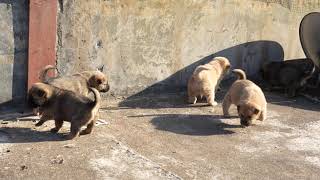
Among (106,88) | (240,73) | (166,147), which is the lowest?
(166,147)

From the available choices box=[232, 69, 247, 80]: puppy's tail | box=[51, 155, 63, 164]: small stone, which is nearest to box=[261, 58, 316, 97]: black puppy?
box=[232, 69, 247, 80]: puppy's tail

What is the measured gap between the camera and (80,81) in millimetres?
8516

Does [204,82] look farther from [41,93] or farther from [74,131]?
[41,93]

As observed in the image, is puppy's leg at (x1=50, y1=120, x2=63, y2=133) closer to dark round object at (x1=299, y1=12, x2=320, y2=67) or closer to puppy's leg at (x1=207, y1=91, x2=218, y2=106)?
puppy's leg at (x1=207, y1=91, x2=218, y2=106)

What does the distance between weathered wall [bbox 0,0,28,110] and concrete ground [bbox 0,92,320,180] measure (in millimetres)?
483

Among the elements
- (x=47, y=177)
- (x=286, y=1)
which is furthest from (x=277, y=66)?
(x=47, y=177)

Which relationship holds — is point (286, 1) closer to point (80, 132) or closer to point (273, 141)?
point (273, 141)

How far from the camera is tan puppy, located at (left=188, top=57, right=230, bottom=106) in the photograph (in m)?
9.51

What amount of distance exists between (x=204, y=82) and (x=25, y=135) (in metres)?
3.27

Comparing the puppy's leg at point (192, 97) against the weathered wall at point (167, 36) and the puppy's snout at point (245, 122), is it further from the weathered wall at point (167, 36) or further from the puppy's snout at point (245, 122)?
the puppy's snout at point (245, 122)

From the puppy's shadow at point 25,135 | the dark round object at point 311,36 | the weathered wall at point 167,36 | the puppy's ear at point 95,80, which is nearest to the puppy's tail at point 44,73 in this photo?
the weathered wall at point 167,36

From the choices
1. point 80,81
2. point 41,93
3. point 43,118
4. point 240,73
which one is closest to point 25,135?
point 43,118

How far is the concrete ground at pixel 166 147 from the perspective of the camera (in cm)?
671

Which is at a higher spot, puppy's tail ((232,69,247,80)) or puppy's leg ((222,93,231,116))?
puppy's tail ((232,69,247,80))
